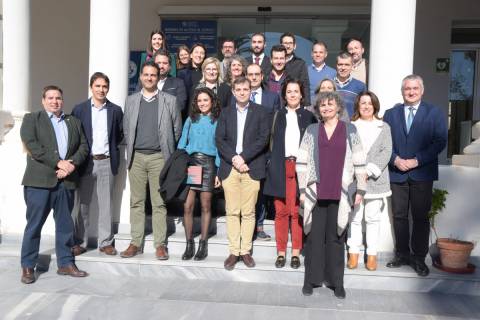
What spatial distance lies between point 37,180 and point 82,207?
0.76m

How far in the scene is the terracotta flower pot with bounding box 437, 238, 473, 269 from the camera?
15.2 feet

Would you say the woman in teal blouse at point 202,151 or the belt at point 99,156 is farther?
the belt at point 99,156

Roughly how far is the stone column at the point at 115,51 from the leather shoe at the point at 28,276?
112 cm

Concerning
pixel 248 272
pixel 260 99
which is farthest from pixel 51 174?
pixel 260 99

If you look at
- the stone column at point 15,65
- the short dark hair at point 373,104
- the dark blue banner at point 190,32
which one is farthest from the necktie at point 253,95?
the dark blue banner at point 190,32

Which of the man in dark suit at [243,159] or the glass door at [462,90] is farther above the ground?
the glass door at [462,90]

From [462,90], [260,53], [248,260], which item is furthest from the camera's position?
[462,90]

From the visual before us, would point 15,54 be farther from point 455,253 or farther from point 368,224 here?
point 455,253

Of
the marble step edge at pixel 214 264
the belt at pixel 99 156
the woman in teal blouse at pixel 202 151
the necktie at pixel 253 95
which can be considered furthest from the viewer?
the necktie at pixel 253 95

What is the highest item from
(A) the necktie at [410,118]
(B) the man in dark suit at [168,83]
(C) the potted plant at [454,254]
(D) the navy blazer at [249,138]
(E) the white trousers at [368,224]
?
(B) the man in dark suit at [168,83]

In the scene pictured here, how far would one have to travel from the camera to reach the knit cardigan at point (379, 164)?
177 inches

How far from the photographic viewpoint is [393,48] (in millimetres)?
4992

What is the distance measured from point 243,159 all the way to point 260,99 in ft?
2.83

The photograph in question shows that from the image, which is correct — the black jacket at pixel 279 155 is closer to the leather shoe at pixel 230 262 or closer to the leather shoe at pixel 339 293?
the leather shoe at pixel 230 262
